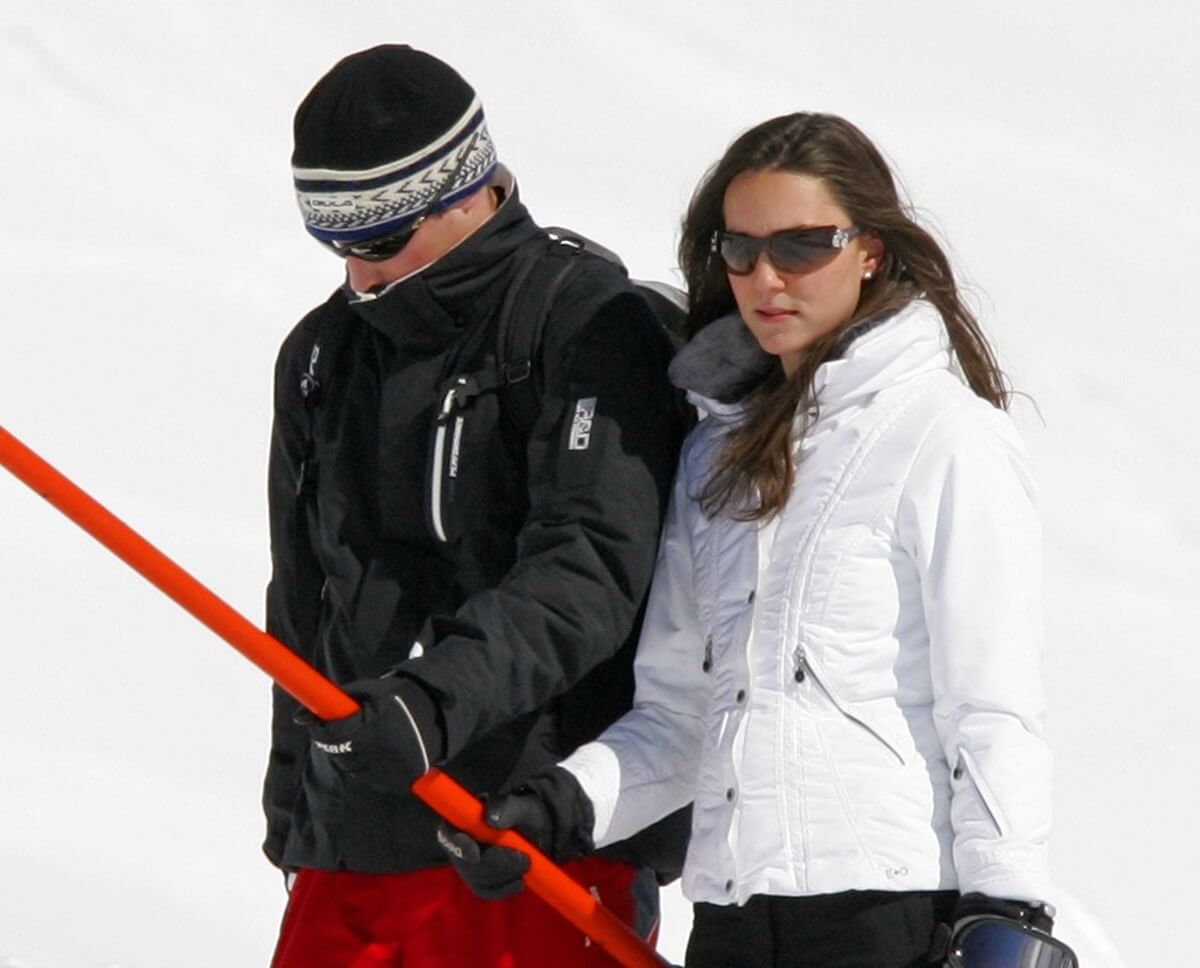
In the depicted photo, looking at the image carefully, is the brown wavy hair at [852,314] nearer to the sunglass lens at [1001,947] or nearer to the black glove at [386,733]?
the black glove at [386,733]

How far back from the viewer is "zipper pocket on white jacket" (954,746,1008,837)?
2.93 m

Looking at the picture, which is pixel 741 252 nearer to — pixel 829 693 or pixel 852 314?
pixel 852 314

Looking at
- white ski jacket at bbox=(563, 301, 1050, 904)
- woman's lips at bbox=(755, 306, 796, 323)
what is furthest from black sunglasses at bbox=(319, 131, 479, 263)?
white ski jacket at bbox=(563, 301, 1050, 904)

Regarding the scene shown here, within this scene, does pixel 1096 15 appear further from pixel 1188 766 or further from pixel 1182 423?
pixel 1188 766

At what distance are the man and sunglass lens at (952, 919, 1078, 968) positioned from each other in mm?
650

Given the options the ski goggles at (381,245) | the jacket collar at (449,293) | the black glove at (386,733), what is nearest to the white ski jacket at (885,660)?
the black glove at (386,733)

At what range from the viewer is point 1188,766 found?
6.31 m

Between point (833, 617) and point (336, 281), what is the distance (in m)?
5.87

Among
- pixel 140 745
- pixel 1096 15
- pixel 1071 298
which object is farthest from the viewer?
pixel 1096 15

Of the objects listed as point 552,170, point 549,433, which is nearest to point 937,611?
point 549,433

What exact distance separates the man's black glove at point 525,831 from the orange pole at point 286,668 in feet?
0.06

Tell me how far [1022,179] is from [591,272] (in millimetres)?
7074

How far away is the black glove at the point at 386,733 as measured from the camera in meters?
3.09

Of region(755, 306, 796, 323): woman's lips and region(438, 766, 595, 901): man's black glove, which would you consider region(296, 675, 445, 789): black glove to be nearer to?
region(438, 766, 595, 901): man's black glove
